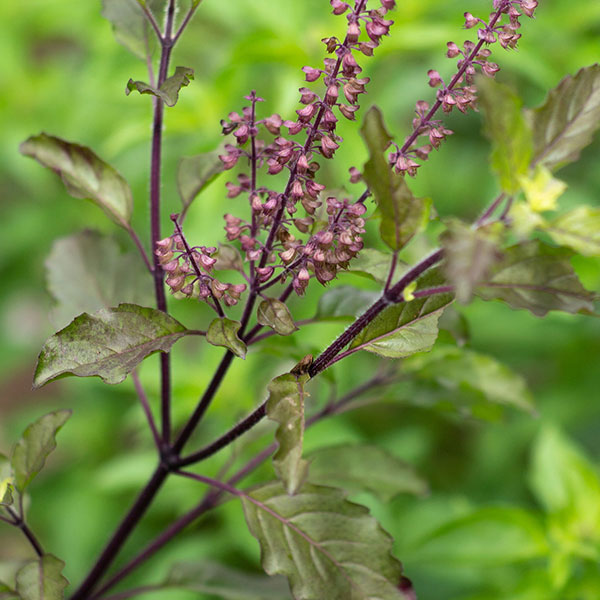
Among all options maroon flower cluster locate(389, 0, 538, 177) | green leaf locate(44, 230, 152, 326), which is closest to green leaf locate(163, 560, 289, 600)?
green leaf locate(44, 230, 152, 326)

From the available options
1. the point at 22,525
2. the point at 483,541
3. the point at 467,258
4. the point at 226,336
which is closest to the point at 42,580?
the point at 22,525

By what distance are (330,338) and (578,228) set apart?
1001mm

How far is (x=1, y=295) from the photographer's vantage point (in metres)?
2.52

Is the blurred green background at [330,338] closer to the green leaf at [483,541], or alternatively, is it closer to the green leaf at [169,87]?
the green leaf at [483,541]

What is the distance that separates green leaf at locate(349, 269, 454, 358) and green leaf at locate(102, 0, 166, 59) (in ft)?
1.39

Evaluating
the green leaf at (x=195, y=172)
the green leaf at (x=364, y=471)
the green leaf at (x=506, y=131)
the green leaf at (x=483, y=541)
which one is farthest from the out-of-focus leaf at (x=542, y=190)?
the green leaf at (x=483, y=541)

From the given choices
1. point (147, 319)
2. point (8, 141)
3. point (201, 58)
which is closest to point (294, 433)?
point (147, 319)

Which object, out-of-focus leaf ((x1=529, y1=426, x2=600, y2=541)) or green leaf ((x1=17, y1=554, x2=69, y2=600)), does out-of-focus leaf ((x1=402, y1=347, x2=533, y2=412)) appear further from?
green leaf ((x1=17, y1=554, x2=69, y2=600))

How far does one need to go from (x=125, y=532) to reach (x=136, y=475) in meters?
0.70

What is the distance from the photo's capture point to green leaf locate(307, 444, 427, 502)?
93 cm

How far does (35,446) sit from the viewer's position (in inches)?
28.8

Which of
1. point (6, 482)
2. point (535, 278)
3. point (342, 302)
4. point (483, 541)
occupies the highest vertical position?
point (535, 278)

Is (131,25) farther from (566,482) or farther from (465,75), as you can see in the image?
(566,482)

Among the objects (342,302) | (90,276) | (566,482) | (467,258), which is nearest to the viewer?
(467,258)
